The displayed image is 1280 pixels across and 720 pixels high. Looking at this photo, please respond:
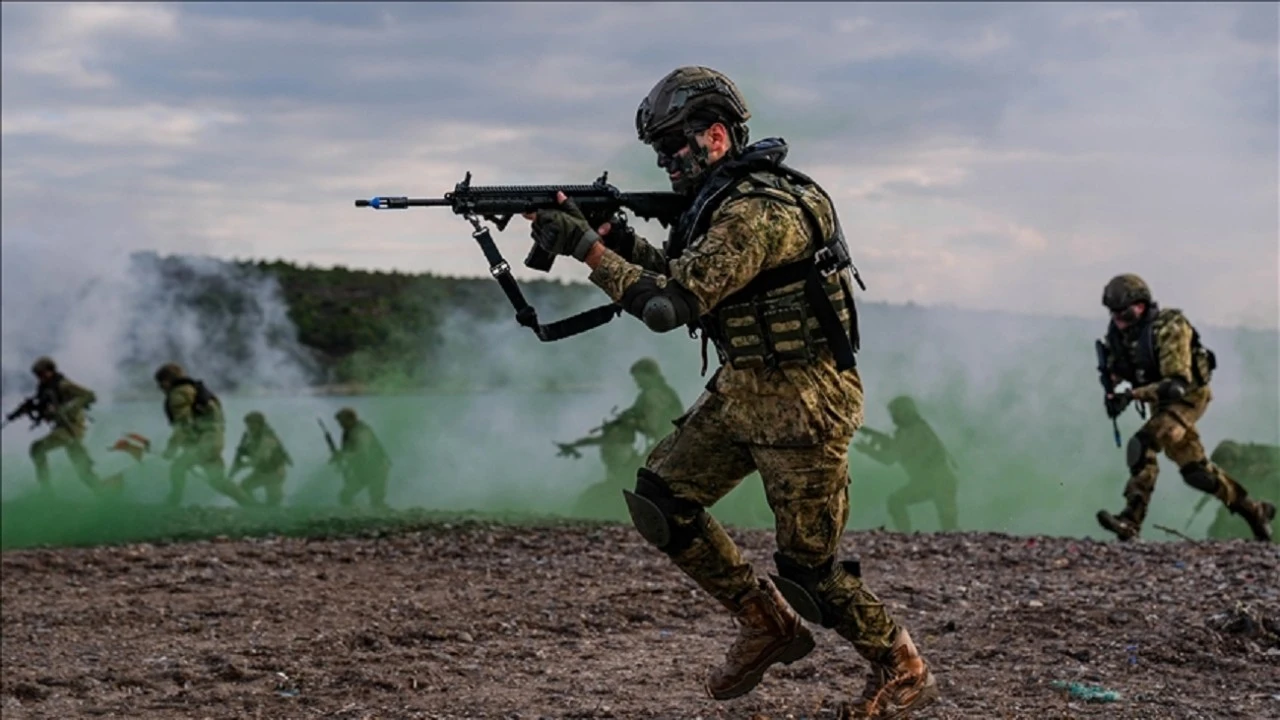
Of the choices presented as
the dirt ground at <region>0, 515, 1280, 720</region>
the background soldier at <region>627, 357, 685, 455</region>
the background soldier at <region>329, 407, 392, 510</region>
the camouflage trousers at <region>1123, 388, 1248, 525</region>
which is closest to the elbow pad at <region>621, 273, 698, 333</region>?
the dirt ground at <region>0, 515, 1280, 720</region>

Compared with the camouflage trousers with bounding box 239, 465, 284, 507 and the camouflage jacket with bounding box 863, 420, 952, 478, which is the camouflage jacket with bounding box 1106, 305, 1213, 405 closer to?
the camouflage jacket with bounding box 863, 420, 952, 478

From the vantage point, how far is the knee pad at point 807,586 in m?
5.50

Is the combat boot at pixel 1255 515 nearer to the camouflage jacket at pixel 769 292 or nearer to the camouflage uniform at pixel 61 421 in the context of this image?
the camouflage jacket at pixel 769 292

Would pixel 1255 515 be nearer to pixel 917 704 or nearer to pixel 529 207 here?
pixel 917 704

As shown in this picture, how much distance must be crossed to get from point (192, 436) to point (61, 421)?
1.87 m

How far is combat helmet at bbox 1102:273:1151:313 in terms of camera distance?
465 inches

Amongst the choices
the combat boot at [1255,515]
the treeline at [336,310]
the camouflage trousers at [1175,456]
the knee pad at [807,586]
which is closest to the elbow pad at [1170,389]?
the camouflage trousers at [1175,456]

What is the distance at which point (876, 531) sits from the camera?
430 inches

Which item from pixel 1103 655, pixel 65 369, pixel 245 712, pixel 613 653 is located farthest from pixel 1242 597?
pixel 65 369

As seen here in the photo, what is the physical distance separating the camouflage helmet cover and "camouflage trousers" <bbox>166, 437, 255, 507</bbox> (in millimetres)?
11112

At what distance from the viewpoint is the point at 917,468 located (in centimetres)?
1455

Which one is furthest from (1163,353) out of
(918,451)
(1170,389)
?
(918,451)

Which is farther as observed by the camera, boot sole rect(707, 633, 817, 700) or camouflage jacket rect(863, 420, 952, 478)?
camouflage jacket rect(863, 420, 952, 478)

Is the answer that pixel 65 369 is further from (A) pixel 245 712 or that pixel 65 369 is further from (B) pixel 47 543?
(A) pixel 245 712
